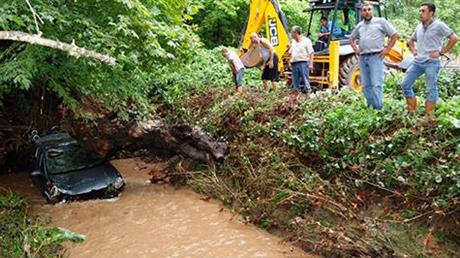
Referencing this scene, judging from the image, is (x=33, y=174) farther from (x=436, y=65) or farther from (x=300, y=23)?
(x=300, y=23)

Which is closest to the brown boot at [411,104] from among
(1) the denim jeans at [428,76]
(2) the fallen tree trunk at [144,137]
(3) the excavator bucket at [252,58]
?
(1) the denim jeans at [428,76]

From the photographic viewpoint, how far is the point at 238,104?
33.2ft

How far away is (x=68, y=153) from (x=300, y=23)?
12332 mm

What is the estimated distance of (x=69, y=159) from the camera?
10.2 metres

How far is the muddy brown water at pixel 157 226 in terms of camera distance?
292 inches

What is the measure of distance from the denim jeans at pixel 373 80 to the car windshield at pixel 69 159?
237 inches

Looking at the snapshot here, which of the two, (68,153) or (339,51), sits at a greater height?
(339,51)

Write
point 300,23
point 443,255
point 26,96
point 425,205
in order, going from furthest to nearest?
1. point 300,23
2. point 26,96
3. point 425,205
4. point 443,255

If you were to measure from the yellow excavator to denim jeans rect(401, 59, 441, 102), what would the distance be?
4.15 metres

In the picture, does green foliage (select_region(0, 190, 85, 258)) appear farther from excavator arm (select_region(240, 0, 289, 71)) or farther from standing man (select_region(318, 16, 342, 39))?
standing man (select_region(318, 16, 342, 39))

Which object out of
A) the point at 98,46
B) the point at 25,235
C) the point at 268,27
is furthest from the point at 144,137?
the point at 268,27

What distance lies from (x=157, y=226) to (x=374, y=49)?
4907 mm

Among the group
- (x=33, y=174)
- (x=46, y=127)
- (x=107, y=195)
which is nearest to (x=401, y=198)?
(x=107, y=195)

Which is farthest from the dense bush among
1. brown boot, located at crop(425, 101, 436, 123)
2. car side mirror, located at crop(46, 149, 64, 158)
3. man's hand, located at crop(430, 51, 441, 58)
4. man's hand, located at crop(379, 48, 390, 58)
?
car side mirror, located at crop(46, 149, 64, 158)
